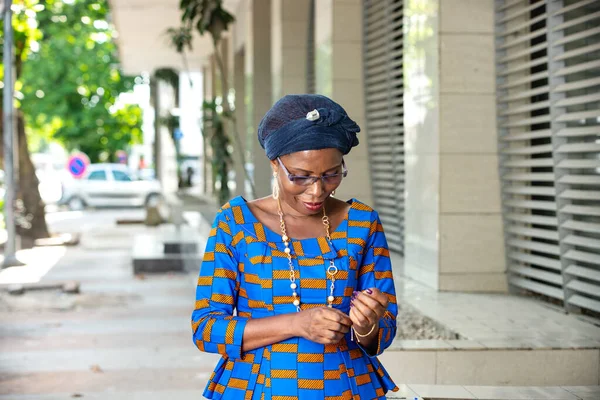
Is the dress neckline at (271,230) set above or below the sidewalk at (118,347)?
above

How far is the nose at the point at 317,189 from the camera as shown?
2537 millimetres

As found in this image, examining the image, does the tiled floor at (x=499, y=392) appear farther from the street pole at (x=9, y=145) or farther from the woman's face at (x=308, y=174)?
the street pole at (x=9, y=145)

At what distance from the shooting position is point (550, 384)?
5.59m

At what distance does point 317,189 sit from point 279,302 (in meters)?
0.32

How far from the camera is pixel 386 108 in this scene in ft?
36.1

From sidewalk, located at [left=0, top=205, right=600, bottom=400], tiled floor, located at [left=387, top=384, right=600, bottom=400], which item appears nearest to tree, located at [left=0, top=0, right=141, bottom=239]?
sidewalk, located at [left=0, top=205, right=600, bottom=400]

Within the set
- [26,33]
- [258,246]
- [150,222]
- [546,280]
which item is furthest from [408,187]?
[150,222]

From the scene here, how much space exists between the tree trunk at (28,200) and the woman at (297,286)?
16620 mm

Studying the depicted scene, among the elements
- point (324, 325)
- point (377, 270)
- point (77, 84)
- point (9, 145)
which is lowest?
point (324, 325)

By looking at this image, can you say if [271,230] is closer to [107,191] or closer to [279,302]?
[279,302]

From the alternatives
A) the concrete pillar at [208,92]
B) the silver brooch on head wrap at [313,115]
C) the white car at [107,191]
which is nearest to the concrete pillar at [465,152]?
the silver brooch on head wrap at [313,115]

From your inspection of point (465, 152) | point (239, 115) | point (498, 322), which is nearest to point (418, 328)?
point (498, 322)

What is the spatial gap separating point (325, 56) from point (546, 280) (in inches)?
196

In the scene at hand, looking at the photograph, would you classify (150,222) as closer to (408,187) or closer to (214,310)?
(408,187)
